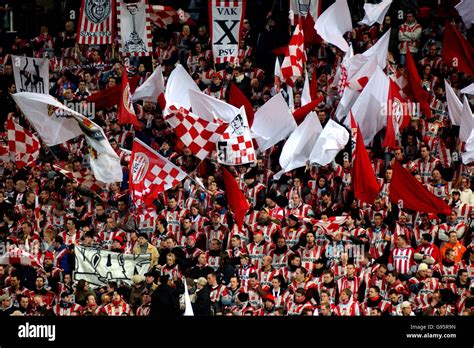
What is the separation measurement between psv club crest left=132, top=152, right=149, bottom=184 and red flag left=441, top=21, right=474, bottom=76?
589cm

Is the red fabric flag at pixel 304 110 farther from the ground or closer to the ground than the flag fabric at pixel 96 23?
closer to the ground

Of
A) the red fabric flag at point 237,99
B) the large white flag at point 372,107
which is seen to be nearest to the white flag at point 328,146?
the large white flag at point 372,107

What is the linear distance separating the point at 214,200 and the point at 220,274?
1.99m

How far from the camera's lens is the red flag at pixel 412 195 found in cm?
2672

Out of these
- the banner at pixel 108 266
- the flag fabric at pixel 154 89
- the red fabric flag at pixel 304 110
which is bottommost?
the banner at pixel 108 266

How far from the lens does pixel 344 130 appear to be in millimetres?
28250

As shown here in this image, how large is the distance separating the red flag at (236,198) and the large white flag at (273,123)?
1.49 meters

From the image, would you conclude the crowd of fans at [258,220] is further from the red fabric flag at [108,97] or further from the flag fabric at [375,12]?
the flag fabric at [375,12]

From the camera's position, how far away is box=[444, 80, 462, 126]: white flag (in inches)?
1132

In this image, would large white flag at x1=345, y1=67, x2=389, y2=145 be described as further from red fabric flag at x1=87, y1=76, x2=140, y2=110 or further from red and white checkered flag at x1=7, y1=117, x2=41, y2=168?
red and white checkered flag at x1=7, y1=117, x2=41, y2=168

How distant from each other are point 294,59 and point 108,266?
5735 millimetres

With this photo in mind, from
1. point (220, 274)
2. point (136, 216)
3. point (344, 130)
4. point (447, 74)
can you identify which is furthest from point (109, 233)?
point (447, 74)

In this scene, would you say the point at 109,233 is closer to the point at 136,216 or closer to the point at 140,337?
the point at 136,216

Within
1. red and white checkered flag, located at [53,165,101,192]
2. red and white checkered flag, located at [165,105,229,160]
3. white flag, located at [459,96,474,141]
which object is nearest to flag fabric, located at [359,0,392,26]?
white flag, located at [459,96,474,141]
